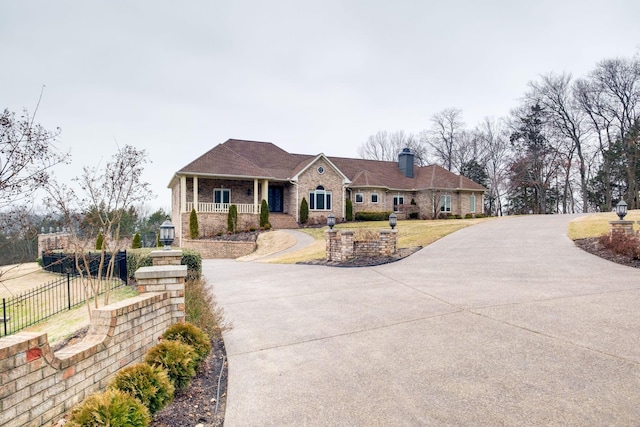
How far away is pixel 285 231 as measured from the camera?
81.7 feet

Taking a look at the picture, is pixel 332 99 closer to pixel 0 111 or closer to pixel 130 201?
pixel 130 201

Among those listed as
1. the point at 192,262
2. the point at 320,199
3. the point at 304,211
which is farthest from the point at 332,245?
the point at 320,199

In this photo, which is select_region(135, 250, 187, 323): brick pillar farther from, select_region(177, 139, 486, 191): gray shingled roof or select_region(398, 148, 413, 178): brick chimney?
select_region(398, 148, 413, 178): brick chimney

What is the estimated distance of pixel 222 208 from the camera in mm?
25953

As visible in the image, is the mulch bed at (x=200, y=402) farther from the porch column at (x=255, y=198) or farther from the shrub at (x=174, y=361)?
the porch column at (x=255, y=198)

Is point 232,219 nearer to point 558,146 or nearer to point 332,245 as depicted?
point 332,245

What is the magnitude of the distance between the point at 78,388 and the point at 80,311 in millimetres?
8125

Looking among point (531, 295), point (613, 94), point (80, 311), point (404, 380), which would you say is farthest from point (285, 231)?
point (613, 94)

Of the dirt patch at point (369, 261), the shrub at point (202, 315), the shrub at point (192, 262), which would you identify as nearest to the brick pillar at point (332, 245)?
the dirt patch at point (369, 261)

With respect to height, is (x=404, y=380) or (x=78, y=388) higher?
(x=78, y=388)

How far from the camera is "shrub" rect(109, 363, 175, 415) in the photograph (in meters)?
3.07

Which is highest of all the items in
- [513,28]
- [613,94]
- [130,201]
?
[613,94]

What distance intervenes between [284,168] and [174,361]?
27.1 meters

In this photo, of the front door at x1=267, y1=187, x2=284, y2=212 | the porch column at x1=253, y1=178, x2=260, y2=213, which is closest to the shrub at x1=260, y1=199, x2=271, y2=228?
the porch column at x1=253, y1=178, x2=260, y2=213
